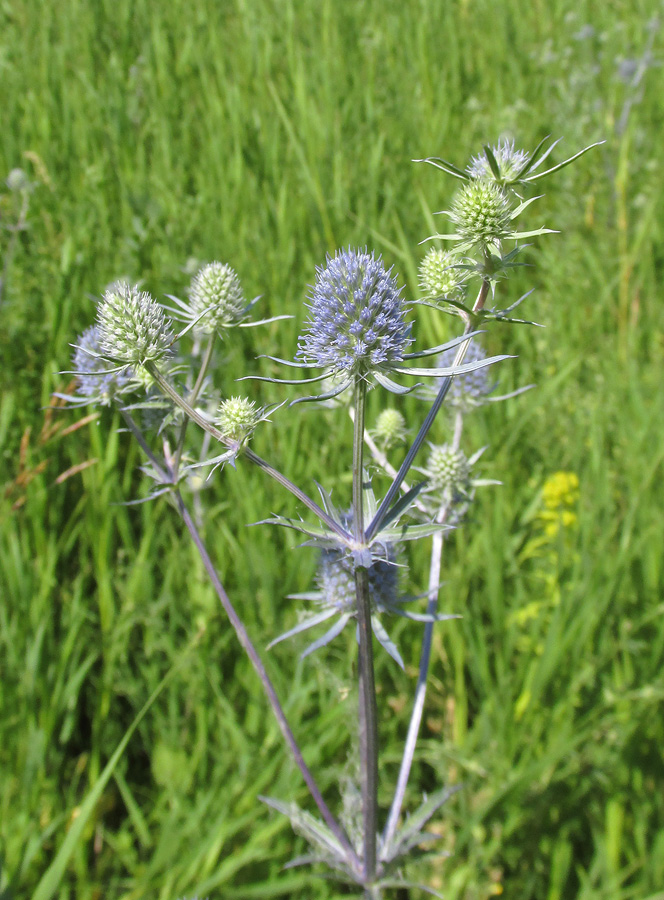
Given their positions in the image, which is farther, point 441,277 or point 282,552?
point 282,552

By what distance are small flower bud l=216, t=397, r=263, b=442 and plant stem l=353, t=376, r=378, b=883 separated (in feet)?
0.58

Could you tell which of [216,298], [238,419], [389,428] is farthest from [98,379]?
[389,428]

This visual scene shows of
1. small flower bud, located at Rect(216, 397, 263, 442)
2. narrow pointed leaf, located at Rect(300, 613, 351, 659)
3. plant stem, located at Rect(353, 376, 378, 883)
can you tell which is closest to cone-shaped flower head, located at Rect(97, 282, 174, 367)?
small flower bud, located at Rect(216, 397, 263, 442)

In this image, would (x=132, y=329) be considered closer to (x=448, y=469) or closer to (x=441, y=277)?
(x=441, y=277)

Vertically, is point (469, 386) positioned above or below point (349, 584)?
above

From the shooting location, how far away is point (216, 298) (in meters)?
1.41

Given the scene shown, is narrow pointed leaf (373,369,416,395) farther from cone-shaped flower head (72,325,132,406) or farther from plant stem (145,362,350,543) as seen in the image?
cone-shaped flower head (72,325,132,406)

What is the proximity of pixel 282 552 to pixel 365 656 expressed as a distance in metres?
1.21

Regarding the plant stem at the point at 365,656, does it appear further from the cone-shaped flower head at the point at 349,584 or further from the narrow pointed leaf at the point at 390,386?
the cone-shaped flower head at the point at 349,584

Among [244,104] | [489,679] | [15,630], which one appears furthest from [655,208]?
[15,630]

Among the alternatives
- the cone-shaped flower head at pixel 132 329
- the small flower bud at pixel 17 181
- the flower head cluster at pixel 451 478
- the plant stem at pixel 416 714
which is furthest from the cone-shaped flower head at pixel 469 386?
the small flower bud at pixel 17 181

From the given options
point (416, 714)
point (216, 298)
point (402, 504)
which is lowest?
point (416, 714)

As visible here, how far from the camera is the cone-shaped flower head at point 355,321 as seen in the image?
3.56ft

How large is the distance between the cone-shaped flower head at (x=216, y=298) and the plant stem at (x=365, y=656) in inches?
14.8
